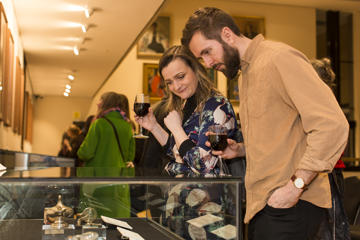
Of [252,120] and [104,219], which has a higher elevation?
[252,120]

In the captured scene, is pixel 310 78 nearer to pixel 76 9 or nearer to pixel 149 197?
pixel 149 197

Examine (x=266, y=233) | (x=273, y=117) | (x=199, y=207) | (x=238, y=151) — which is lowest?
(x=266, y=233)

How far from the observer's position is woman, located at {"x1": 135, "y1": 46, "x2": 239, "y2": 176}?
2166 millimetres

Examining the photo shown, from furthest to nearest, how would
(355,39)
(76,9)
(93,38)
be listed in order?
(355,39) < (93,38) < (76,9)

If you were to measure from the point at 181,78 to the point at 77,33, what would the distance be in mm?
6332

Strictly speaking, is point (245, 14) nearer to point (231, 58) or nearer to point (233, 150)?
point (233, 150)

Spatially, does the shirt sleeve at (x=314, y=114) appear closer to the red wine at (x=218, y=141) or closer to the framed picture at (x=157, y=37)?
the red wine at (x=218, y=141)

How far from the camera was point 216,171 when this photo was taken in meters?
2.22

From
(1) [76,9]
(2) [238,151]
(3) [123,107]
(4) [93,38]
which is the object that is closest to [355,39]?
(4) [93,38]

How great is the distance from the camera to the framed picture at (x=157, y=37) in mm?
12648

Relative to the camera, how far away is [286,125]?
1.89 meters

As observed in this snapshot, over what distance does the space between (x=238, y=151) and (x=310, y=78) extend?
0.64 meters

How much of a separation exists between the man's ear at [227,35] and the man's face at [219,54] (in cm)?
2

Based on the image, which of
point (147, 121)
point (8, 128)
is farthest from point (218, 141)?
point (8, 128)
